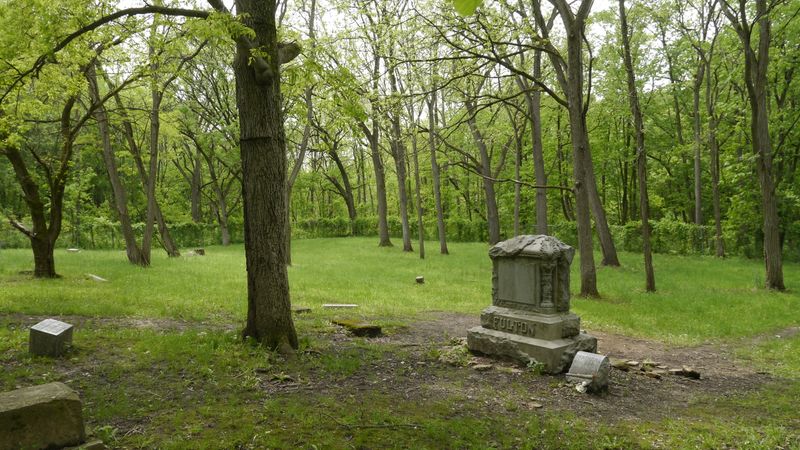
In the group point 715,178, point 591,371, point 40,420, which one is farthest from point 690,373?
point 715,178

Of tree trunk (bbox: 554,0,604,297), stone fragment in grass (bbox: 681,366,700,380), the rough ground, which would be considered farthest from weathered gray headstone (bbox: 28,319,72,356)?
tree trunk (bbox: 554,0,604,297)

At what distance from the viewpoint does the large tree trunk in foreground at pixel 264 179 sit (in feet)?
20.9

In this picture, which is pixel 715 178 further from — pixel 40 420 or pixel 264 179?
pixel 40 420

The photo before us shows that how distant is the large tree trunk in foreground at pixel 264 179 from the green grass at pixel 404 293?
255 centimetres

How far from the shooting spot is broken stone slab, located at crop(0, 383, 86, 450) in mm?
3570

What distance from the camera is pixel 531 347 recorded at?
6.91 m

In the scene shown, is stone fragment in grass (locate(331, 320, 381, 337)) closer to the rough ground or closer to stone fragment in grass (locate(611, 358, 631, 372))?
the rough ground

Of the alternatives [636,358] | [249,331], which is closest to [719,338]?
[636,358]

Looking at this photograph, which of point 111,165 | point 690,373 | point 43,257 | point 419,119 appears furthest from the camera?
point 419,119

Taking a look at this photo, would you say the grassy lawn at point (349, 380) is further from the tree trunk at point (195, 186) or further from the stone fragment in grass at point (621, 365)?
the tree trunk at point (195, 186)

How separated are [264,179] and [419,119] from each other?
22.3 m

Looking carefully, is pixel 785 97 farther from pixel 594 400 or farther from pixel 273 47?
pixel 273 47

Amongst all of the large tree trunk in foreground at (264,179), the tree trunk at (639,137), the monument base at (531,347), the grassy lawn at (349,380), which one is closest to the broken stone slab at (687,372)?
the grassy lawn at (349,380)

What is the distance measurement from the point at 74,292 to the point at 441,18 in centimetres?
1041
